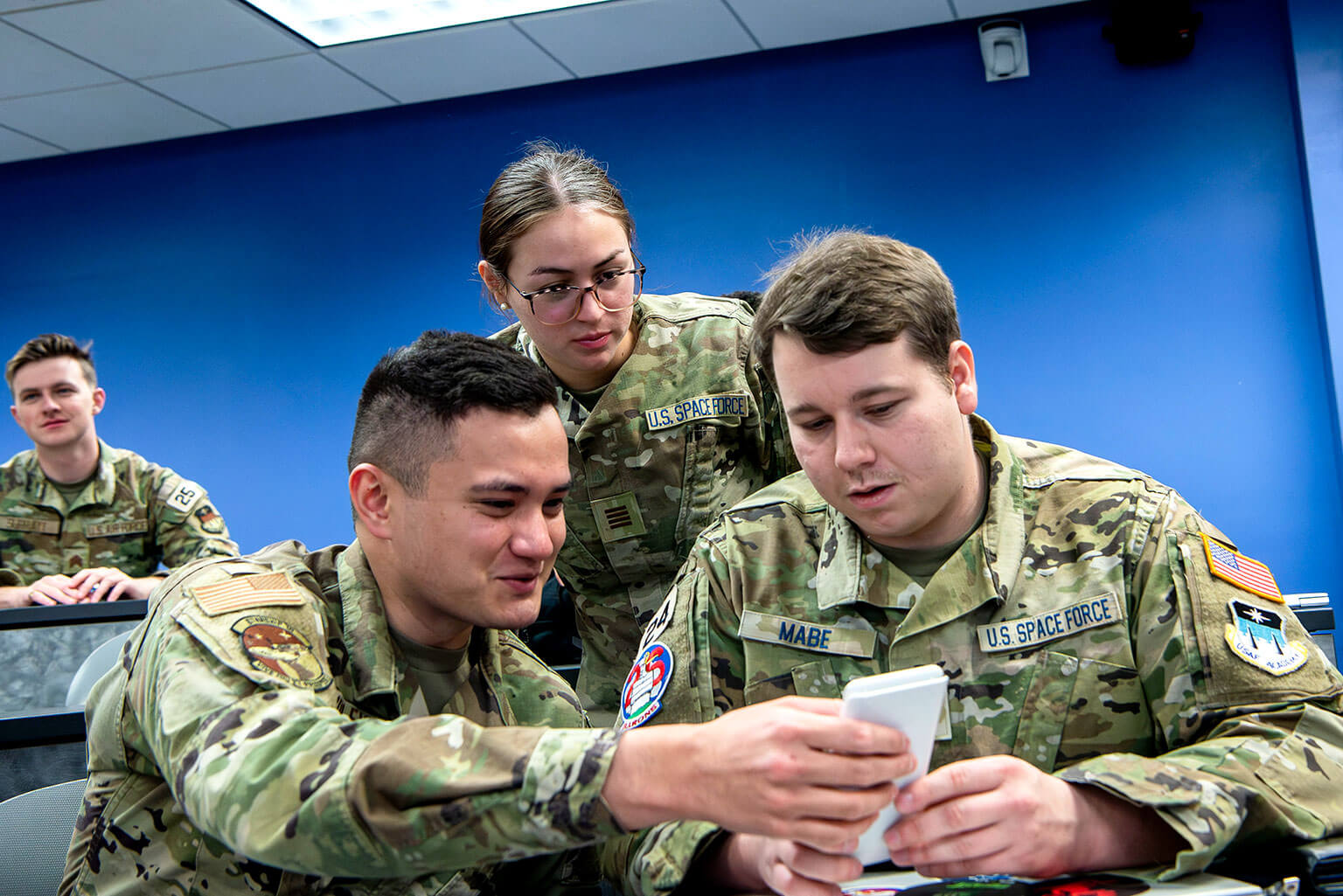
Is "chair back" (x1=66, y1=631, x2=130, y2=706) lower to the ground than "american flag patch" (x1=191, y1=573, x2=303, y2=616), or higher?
lower

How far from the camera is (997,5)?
4074mm

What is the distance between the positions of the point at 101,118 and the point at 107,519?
1.94 meters

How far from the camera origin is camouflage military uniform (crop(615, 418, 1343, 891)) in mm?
1124

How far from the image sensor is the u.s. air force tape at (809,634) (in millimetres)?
1354

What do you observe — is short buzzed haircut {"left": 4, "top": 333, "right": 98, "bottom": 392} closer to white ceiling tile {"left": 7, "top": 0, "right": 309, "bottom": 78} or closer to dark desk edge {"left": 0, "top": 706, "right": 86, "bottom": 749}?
white ceiling tile {"left": 7, "top": 0, "right": 309, "bottom": 78}

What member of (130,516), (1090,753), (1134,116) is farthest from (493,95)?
(1090,753)

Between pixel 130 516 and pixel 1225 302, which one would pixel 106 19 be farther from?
pixel 1225 302

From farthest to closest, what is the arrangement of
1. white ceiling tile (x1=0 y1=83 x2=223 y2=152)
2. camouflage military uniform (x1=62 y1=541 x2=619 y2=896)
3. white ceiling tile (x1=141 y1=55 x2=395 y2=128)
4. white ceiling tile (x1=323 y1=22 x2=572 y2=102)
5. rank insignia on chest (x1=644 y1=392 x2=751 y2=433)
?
white ceiling tile (x1=0 y1=83 x2=223 y2=152) < white ceiling tile (x1=141 y1=55 x2=395 y2=128) < white ceiling tile (x1=323 y1=22 x2=572 y2=102) < rank insignia on chest (x1=644 y1=392 x2=751 y2=433) < camouflage military uniform (x1=62 y1=541 x2=619 y2=896)

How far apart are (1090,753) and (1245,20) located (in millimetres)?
3627

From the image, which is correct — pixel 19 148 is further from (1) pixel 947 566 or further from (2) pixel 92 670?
(1) pixel 947 566

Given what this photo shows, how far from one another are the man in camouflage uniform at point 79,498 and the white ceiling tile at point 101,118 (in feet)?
4.02

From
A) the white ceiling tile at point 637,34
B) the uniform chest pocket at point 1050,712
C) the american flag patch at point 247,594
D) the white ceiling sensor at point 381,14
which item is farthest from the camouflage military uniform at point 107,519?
the uniform chest pocket at point 1050,712

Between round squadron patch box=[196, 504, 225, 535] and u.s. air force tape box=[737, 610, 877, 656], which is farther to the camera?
round squadron patch box=[196, 504, 225, 535]

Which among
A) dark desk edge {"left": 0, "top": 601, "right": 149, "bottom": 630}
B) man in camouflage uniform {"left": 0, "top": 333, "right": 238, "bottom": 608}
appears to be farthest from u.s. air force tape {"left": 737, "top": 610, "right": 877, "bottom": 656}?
man in camouflage uniform {"left": 0, "top": 333, "right": 238, "bottom": 608}
